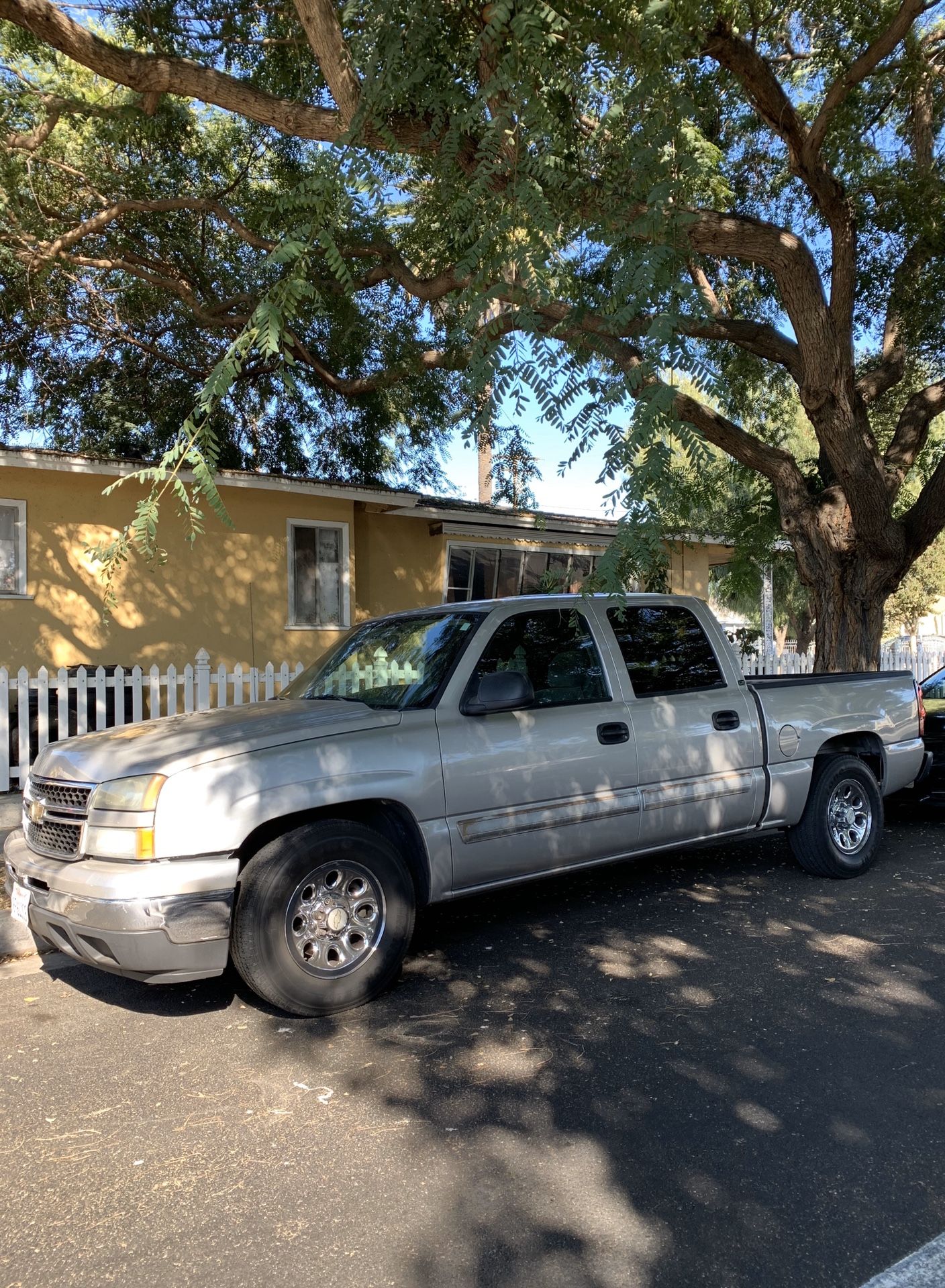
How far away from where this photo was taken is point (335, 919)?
4.34 m

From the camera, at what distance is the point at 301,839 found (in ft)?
13.9

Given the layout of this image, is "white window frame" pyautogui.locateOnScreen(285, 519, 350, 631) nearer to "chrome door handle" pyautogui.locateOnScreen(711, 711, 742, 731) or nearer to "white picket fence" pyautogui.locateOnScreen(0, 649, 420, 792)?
"white picket fence" pyautogui.locateOnScreen(0, 649, 420, 792)

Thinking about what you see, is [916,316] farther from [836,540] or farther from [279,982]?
[279,982]

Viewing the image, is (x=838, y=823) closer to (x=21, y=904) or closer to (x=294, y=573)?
(x=21, y=904)

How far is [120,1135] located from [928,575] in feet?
120

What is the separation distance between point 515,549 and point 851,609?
6.50m

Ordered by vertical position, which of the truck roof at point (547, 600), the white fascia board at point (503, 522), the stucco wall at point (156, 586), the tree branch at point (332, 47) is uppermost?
the tree branch at point (332, 47)

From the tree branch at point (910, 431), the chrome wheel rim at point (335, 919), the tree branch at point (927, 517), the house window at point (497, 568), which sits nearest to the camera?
the chrome wheel rim at point (335, 919)

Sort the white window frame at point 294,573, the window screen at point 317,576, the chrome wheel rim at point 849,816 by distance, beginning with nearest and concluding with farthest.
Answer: the chrome wheel rim at point 849,816 < the white window frame at point 294,573 < the window screen at point 317,576

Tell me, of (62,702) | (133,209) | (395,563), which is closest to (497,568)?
(395,563)

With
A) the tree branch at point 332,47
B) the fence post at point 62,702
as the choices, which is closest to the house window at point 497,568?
the fence post at point 62,702

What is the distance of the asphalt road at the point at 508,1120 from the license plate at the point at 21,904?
18.4 inches

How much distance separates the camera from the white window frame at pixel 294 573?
44.8 feet

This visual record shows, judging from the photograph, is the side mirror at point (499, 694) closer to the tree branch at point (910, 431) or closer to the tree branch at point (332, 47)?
the tree branch at point (332, 47)
